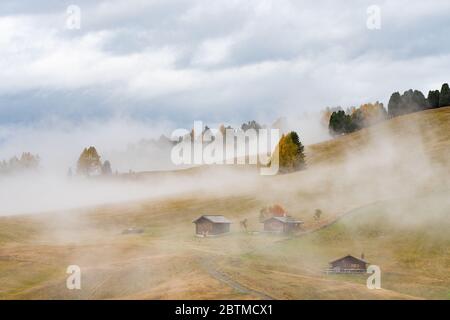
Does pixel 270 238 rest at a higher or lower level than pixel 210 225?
lower

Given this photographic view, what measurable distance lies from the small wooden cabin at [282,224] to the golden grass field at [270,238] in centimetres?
262

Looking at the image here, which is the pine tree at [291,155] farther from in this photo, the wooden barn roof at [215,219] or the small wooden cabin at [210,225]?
the small wooden cabin at [210,225]

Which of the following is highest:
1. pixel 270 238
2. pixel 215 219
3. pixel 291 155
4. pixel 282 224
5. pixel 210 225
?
pixel 291 155

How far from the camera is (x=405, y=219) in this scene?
107 m

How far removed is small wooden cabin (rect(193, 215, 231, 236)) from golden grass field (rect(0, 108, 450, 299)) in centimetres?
219

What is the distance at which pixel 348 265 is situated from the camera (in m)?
86.8

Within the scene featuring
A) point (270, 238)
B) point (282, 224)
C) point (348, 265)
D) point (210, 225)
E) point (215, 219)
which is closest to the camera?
point (348, 265)

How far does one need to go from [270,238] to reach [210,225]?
45.7ft

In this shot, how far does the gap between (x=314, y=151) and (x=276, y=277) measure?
372 ft

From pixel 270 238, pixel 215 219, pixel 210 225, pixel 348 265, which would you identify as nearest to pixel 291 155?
pixel 215 219

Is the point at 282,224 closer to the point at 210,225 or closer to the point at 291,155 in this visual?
the point at 210,225

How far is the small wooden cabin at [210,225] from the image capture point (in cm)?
11744
